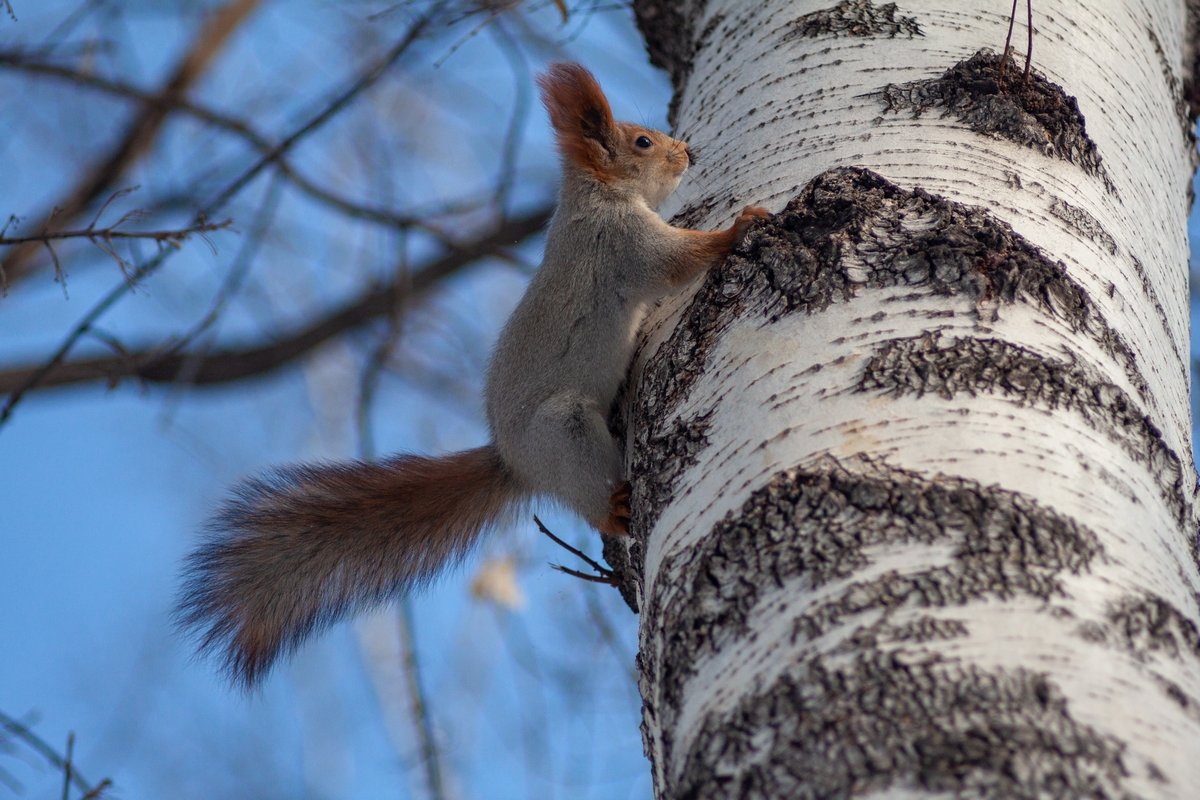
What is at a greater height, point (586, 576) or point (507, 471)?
point (507, 471)

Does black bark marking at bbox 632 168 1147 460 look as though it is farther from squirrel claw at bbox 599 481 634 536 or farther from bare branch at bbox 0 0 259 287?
bare branch at bbox 0 0 259 287

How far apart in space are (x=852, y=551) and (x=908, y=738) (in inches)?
7.8

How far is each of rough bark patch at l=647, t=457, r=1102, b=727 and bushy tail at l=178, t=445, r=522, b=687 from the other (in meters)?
1.15

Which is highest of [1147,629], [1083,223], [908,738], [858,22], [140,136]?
[140,136]

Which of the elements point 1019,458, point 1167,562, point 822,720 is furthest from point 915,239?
point 822,720

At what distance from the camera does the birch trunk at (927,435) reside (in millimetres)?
892

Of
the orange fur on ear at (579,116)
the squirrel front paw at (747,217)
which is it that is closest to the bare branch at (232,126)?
the orange fur on ear at (579,116)

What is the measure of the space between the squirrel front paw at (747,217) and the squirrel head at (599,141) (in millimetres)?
800

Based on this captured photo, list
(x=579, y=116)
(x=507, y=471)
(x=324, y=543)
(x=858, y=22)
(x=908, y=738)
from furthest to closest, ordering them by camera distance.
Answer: (x=579, y=116), (x=507, y=471), (x=324, y=543), (x=858, y=22), (x=908, y=738)

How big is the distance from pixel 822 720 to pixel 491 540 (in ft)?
4.86

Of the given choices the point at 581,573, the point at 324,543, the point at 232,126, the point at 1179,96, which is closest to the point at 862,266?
the point at 581,573

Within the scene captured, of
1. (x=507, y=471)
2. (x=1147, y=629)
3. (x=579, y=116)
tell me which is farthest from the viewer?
(x=579, y=116)

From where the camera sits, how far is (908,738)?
0.86 m

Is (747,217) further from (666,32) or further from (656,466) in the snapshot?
(666,32)
